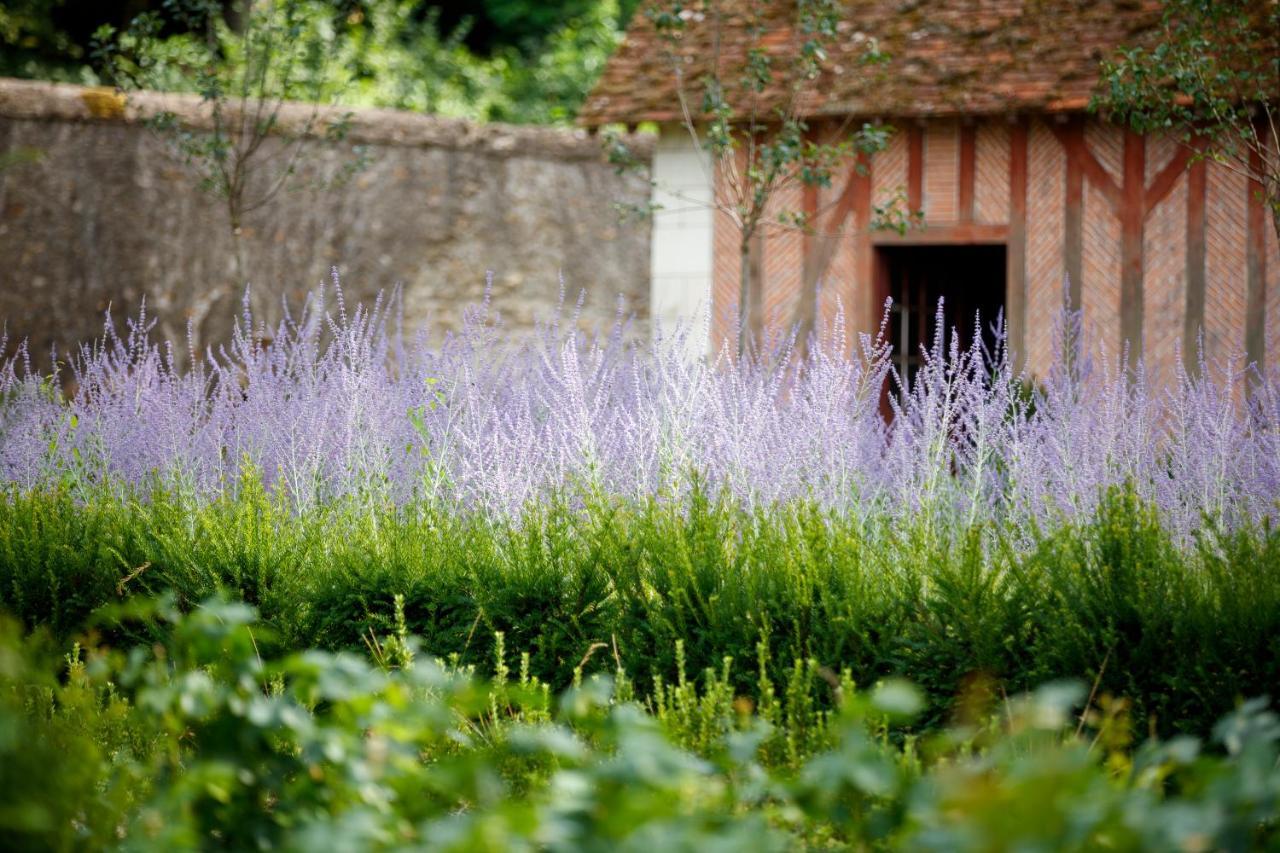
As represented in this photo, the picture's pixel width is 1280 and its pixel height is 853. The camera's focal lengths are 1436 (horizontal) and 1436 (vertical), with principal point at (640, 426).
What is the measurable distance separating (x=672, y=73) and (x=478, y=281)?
204 cm

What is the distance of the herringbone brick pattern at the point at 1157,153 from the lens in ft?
29.9

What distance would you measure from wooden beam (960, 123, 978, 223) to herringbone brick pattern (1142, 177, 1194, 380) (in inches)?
45.1

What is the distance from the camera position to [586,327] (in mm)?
10492

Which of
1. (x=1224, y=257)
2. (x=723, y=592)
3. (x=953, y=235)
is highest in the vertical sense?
(x=953, y=235)

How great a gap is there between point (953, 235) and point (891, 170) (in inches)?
24.3

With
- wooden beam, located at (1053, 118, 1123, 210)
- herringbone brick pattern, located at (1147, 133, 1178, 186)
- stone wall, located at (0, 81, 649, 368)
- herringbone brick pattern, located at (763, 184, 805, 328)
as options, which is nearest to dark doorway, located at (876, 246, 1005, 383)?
herringbone brick pattern, located at (763, 184, 805, 328)

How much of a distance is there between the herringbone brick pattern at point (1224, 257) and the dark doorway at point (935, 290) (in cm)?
175

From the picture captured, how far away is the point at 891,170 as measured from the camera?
9766 millimetres

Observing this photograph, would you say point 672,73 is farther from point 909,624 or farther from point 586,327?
point 909,624

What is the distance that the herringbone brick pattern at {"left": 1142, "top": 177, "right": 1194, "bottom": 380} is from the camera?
360 inches

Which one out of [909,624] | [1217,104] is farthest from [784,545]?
[1217,104]

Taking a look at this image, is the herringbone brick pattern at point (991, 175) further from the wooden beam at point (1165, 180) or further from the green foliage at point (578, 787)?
the green foliage at point (578, 787)

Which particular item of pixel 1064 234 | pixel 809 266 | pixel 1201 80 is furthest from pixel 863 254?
pixel 1201 80

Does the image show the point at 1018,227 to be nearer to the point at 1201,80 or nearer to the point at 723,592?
the point at 1201,80
